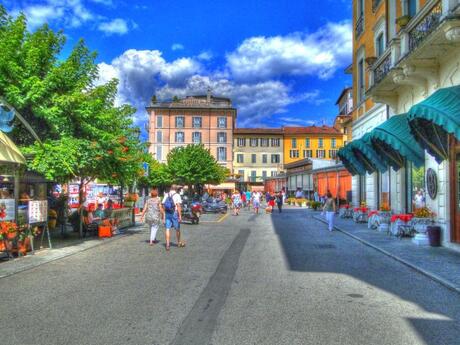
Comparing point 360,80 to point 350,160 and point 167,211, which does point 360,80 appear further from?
point 167,211

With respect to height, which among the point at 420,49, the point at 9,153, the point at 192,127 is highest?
the point at 192,127

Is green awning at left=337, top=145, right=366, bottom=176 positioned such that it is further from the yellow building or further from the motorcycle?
the yellow building

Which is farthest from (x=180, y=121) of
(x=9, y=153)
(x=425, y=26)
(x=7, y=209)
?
(x=7, y=209)

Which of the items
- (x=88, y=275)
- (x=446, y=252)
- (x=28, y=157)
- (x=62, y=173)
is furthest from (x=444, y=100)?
(x=28, y=157)

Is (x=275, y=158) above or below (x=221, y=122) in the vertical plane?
below

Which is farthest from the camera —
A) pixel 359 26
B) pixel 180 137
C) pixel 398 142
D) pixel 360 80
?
pixel 180 137

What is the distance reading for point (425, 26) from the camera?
499 inches

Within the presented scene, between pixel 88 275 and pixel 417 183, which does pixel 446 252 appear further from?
pixel 88 275

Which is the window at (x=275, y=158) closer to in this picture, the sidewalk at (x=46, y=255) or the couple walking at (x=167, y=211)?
the sidewalk at (x=46, y=255)

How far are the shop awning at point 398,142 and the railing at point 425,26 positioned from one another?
2.36 meters

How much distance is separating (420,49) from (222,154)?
6781cm

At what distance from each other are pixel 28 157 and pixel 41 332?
9.04 m

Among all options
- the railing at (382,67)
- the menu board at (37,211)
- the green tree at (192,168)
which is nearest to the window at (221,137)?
the green tree at (192,168)

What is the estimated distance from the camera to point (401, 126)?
563 inches
